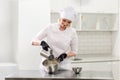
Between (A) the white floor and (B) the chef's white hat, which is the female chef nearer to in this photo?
(B) the chef's white hat

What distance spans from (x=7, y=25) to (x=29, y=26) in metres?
0.48

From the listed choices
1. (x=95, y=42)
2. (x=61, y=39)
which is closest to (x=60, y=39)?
(x=61, y=39)

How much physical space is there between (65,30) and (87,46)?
176cm

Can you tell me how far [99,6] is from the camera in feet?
13.3

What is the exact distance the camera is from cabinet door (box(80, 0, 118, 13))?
4008 millimetres

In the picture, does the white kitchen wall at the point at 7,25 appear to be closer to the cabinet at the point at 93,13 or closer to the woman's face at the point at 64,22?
the cabinet at the point at 93,13

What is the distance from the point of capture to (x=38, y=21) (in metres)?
3.57

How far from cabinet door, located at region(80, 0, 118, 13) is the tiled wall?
1.87ft

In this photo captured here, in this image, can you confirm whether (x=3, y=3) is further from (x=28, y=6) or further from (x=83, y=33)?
(x=83, y=33)

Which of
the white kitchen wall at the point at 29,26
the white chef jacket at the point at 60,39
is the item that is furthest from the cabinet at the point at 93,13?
the white chef jacket at the point at 60,39

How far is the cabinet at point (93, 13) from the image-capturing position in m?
3.96

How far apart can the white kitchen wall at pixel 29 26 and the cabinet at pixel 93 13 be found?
14.3 inches

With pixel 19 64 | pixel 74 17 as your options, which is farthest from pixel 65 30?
pixel 19 64

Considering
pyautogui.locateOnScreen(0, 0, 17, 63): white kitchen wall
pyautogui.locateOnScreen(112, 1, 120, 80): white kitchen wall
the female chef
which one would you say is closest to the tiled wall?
pyautogui.locateOnScreen(112, 1, 120, 80): white kitchen wall
